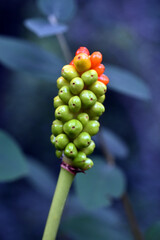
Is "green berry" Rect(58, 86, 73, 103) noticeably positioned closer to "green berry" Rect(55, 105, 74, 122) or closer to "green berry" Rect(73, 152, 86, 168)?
"green berry" Rect(55, 105, 74, 122)

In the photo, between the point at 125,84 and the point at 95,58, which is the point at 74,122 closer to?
the point at 95,58

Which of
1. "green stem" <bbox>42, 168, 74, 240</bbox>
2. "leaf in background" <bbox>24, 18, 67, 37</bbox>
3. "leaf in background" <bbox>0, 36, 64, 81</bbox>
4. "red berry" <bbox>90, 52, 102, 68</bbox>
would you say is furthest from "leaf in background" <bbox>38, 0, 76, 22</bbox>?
"green stem" <bbox>42, 168, 74, 240</bbox>

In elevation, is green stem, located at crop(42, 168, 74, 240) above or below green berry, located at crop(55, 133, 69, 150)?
below

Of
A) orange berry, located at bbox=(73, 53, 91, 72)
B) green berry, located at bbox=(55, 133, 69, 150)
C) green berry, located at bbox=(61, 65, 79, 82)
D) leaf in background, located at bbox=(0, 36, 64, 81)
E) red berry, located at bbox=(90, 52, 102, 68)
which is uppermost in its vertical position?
leaf in background, located at bbox=(0, 36, 64, 81)

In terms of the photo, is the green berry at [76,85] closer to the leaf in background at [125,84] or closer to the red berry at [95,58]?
the red berry at [95,58]

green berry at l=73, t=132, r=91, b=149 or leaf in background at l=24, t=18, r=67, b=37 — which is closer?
green berry at l=73, t=132, r=91, b=149

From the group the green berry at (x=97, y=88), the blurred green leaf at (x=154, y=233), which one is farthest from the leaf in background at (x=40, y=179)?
the green berry at (x=97, y=88)

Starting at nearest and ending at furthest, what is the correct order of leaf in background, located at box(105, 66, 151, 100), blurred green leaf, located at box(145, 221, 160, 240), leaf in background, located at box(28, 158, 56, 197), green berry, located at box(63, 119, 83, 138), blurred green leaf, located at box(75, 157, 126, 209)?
1. green berry, located at box(63, 119, 83, 138)
2. blurred green leaf, located at box(145, 221, 160, 240)
3. leaf in background, located at box(105, 66, 151, 100)
4. blurred green leaf, located at box(75, 157, 126, 209)
5. leaf in background, located at box(28, 158, 56, 197)
